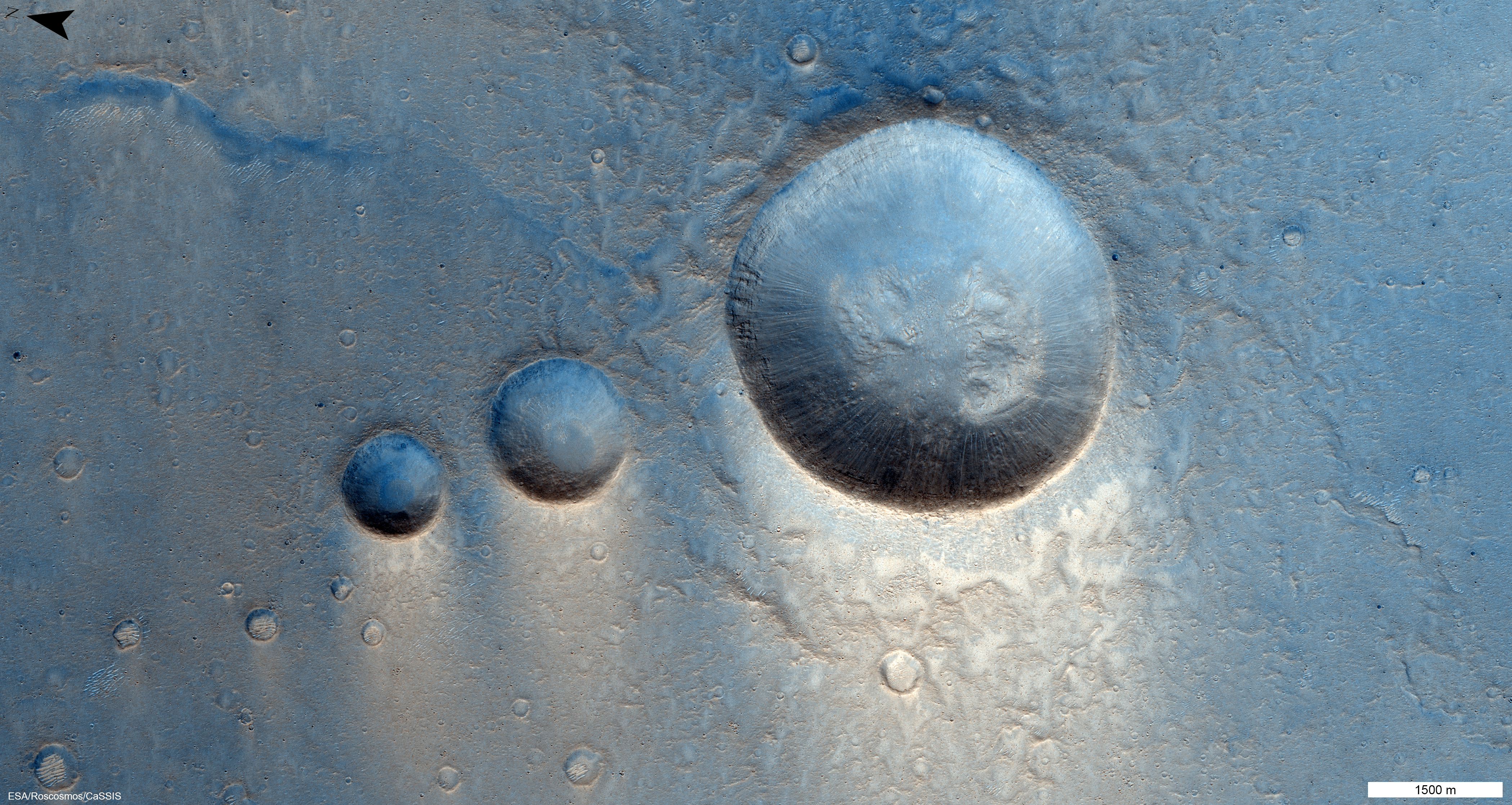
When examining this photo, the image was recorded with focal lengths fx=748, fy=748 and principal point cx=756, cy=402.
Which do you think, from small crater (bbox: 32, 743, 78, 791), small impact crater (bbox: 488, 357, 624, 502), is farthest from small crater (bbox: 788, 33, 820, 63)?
small crater (bbox: 32, 743, 78, 791)

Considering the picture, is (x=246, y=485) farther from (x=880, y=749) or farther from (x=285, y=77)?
(x=880, y=749)

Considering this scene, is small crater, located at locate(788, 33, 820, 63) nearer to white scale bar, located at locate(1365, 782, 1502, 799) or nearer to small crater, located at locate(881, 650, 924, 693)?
small crater, located at locate(881, 650, 924, 693)

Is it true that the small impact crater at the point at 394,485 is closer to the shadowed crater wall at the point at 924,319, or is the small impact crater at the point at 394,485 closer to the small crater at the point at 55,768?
the shadowed crater wall at the point at 924,319

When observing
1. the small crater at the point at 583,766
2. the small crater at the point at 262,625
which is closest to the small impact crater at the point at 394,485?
the small crater at the point at 262,625

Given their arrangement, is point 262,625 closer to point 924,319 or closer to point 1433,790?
point 924,319

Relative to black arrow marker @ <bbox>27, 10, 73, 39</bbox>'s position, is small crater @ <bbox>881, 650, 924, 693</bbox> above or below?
above

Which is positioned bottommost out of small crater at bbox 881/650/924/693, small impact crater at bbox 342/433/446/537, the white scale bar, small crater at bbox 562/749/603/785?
small crater at bbox 562/749/603/785

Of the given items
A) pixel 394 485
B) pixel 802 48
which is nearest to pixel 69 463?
pixel 394 485

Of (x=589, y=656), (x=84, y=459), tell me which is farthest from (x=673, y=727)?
(x=84, y=459)
